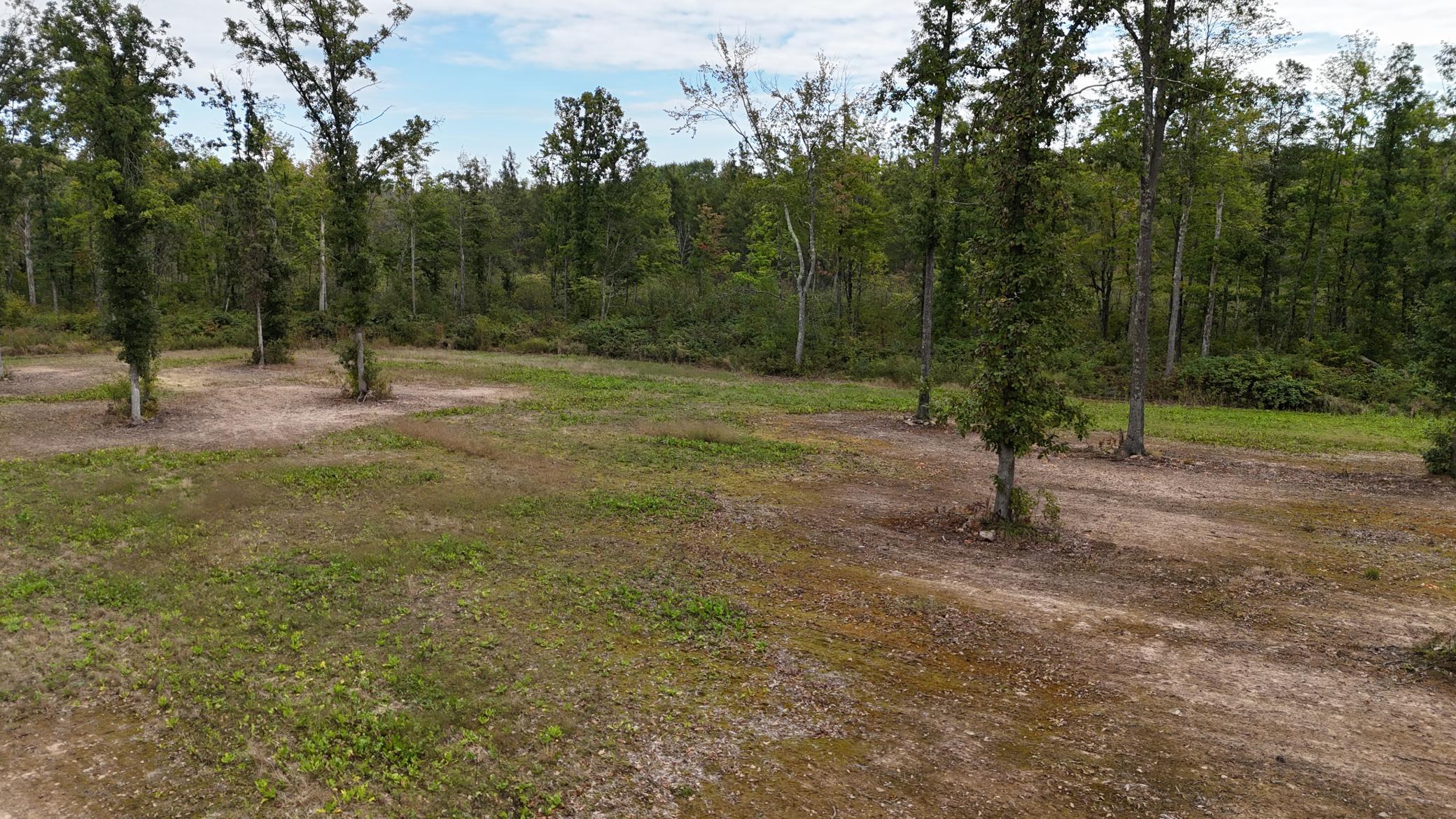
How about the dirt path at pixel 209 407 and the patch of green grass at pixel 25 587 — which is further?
the dirt path at pixel 209 407

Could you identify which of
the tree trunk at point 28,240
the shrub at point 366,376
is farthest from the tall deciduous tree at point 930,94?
the tree trunk at point 28,240

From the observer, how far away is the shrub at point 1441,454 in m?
14.7

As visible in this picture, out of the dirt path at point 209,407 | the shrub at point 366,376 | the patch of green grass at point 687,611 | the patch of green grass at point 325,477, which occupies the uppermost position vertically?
the shrub at point 366,376

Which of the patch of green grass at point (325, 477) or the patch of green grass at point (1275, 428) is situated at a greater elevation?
the patch of green grass at point (1275, 428)

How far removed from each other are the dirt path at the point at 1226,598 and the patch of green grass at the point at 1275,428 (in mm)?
2161

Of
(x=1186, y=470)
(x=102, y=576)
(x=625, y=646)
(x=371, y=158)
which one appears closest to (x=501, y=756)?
(x=625, y=646)

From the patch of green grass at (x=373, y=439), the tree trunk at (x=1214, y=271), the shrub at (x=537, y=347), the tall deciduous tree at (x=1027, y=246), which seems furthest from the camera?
the shrub at (x=537, y=347)

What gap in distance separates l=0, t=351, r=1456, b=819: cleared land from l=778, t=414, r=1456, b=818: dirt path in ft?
0.16

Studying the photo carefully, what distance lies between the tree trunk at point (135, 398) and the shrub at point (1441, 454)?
28.7 m

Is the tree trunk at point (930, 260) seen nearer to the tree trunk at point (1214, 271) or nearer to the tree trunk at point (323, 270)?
the tree trunk at point (1214, 271)

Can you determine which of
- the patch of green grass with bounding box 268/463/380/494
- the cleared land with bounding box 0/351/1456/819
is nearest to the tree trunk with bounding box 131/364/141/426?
the cleared land with bounding box 0/351/1456/819

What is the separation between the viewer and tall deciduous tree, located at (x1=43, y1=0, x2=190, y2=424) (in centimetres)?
1556

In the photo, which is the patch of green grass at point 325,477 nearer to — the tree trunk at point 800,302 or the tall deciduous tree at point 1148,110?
the tall deciduous tree at point 1148,110

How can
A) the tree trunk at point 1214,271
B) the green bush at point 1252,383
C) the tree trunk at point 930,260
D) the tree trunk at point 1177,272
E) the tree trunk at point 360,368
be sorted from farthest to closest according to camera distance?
1. the tree trunk at point 1214,271
2. the tree trunk at point 1177,272
3. the green bush at point 1252,383
4. the tree trunk at point 360,368
5. the tree trunk at point 930,260
